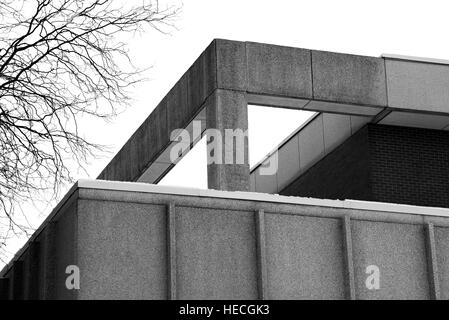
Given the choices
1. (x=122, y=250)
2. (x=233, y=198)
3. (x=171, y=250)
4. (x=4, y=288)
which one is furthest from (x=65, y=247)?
(x=4, y=288)

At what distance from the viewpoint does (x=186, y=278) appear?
49.3ft

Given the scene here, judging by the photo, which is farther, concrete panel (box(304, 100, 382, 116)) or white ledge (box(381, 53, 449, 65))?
white ledge (box(381, 53, 449, 65))

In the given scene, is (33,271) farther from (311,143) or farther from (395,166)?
(311,143)

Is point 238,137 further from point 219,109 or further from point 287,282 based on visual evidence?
point 287,282

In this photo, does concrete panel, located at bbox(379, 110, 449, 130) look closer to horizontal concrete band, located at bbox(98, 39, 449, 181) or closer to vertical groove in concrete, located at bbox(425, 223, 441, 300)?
horizontal concrete band, located at bbox(98, 39, 449, 181)

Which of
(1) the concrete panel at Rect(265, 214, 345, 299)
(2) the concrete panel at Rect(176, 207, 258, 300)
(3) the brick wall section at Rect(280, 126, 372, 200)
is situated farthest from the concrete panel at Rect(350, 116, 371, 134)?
(2) the concrete panel at Rect(176, 207, 258, 300)

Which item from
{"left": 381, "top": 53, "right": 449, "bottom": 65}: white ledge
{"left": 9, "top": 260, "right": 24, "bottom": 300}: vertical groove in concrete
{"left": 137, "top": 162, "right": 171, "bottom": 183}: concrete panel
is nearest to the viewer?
{"left": 9, "top": 260, "right": 24, "bottom": 300}: vertical groove in concrete

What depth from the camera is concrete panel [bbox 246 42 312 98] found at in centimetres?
2130

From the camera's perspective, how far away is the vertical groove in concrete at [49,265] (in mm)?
15430

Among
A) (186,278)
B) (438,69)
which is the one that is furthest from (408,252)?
(438,69)

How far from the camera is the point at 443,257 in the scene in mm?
16797

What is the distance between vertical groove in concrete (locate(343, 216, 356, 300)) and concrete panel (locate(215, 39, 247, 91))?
5692 mm

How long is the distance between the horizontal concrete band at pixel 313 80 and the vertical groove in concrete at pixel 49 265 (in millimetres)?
6373

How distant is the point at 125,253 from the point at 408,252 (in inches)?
181
